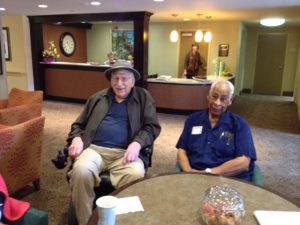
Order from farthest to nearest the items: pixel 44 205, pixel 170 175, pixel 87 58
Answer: pixel 87 58
pixel 44 205
pixel 170 175

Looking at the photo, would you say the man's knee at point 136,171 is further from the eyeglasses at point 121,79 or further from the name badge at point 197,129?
the eyeglasses at point 121,79

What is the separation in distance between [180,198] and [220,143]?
0.65 m

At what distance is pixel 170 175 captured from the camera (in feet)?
5.45

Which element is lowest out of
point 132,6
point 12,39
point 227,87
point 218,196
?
point 218,196

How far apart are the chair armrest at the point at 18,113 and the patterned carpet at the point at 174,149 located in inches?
20.9

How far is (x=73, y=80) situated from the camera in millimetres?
7008

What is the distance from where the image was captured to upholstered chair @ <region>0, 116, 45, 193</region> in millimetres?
2197

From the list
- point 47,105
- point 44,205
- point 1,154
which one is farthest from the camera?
point 47,105

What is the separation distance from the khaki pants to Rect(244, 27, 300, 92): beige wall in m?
8.38

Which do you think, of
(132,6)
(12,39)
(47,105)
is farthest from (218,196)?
(12,39)

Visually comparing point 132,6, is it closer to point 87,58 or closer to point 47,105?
point 47,105

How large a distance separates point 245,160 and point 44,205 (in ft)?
5.49

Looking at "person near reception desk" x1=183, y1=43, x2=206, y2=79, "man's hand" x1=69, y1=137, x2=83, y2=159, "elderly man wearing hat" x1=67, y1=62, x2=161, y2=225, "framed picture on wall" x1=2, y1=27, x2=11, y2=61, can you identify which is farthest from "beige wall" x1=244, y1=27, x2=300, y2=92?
"man's hand" x1=69, y1=137, x2=83, y2=159

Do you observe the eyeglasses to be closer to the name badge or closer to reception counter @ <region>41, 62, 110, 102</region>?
the name badge
